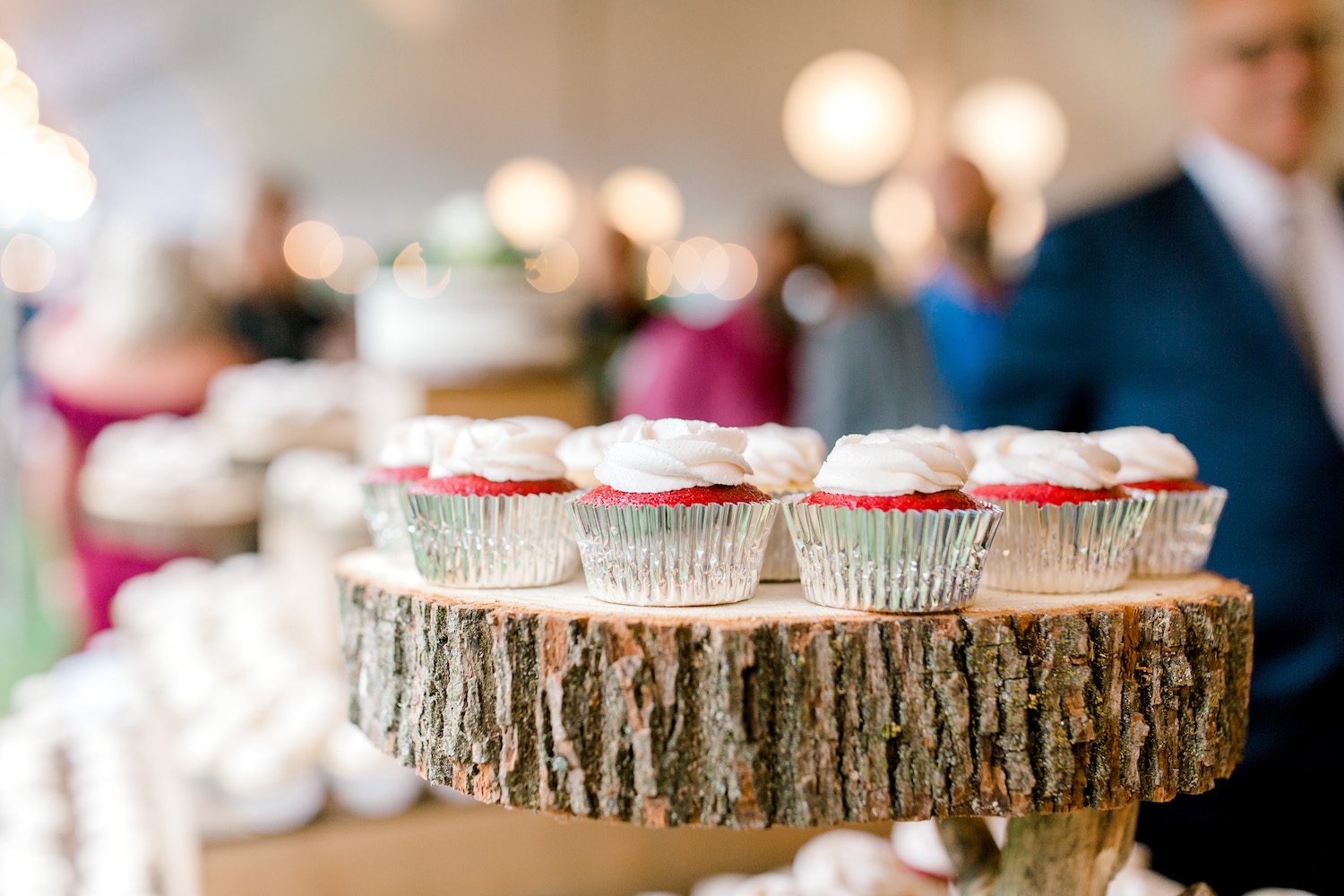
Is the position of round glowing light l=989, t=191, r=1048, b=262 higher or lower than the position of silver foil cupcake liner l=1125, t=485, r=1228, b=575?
higher

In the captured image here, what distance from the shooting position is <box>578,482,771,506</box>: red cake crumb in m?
0.74

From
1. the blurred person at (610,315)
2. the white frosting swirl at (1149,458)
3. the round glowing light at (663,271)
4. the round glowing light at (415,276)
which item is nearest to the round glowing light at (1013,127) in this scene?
the blurred person at (610,315)

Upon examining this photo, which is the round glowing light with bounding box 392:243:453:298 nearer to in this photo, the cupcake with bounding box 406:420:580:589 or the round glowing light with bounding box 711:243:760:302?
the cupcake with bounding box 406:420:580:589

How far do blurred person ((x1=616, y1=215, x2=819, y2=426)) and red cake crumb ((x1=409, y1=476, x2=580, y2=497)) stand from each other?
5.71ft

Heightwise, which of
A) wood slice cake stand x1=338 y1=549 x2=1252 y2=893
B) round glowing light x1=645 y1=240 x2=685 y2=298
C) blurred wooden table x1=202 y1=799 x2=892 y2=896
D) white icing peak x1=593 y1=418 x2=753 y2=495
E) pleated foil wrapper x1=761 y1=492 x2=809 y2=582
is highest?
round glowing light x1=645 y1=240 x2=685 y2=298

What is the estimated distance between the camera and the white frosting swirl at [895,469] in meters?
0.71

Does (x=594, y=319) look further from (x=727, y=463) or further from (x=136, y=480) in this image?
(x=727, y=463)

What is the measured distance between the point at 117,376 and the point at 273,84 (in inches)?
182

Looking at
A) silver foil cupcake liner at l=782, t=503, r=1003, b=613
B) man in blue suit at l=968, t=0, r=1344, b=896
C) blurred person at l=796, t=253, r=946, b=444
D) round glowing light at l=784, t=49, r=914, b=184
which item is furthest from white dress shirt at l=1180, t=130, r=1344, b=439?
round glowing light at l=784, t=49, r=914, b=184

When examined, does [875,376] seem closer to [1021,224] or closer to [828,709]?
[828,709]

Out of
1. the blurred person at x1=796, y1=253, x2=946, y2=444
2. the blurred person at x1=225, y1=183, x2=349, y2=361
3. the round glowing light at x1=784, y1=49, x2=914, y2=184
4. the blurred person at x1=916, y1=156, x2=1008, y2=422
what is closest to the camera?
the blurred person at x1=796, y1=253, x2=946, y2=444

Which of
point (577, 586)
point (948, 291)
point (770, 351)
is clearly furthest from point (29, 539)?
point (577, 586)

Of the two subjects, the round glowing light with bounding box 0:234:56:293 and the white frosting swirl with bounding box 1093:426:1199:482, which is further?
the round glowing light with bounding box 0:234:56:293

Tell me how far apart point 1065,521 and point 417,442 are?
0.59 meters
